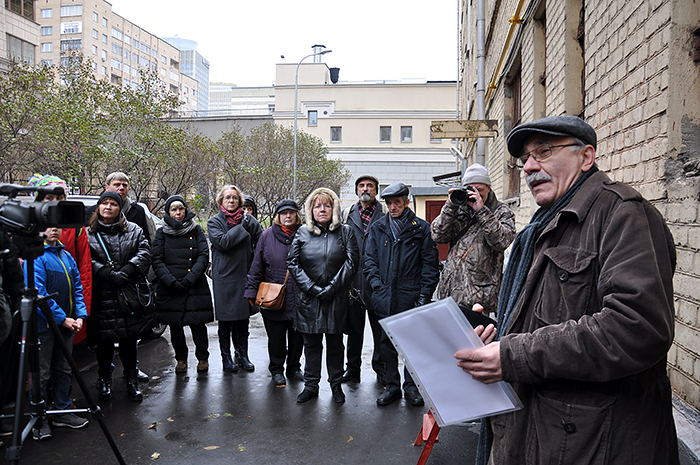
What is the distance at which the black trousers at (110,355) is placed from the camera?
4.72m

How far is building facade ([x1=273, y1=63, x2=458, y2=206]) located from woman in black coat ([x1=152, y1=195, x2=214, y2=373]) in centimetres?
3080

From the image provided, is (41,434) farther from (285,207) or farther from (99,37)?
(99,37)

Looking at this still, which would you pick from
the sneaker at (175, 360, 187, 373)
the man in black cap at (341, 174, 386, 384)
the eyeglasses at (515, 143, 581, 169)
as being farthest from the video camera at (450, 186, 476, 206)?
the sneaker at (175, 360, 187, 373)

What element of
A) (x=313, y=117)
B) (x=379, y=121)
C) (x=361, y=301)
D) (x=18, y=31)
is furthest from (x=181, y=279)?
(x=313, y=117)

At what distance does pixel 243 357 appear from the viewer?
582 cm

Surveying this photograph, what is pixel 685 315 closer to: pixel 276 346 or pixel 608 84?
pixel 608 84

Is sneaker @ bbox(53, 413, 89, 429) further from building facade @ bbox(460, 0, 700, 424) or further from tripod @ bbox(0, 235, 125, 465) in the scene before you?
building facade @ bbox(460, 0, 700, 424)

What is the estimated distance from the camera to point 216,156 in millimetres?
20781

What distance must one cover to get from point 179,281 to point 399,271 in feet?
7.75

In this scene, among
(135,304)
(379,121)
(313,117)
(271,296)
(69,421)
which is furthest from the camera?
(313,117)

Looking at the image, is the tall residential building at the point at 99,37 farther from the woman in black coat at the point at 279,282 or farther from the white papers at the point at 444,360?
Result: the white papers at the point at 444,360

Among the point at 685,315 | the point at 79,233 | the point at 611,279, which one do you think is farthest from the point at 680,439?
the point at 79,233

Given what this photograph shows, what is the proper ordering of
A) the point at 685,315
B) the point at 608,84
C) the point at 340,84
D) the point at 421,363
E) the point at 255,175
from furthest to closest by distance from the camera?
the point at 340,84 < the point at 255,175 < the point at 608,84 < the point at 685,315 < the point at 421,363

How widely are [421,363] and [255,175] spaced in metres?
22.2
